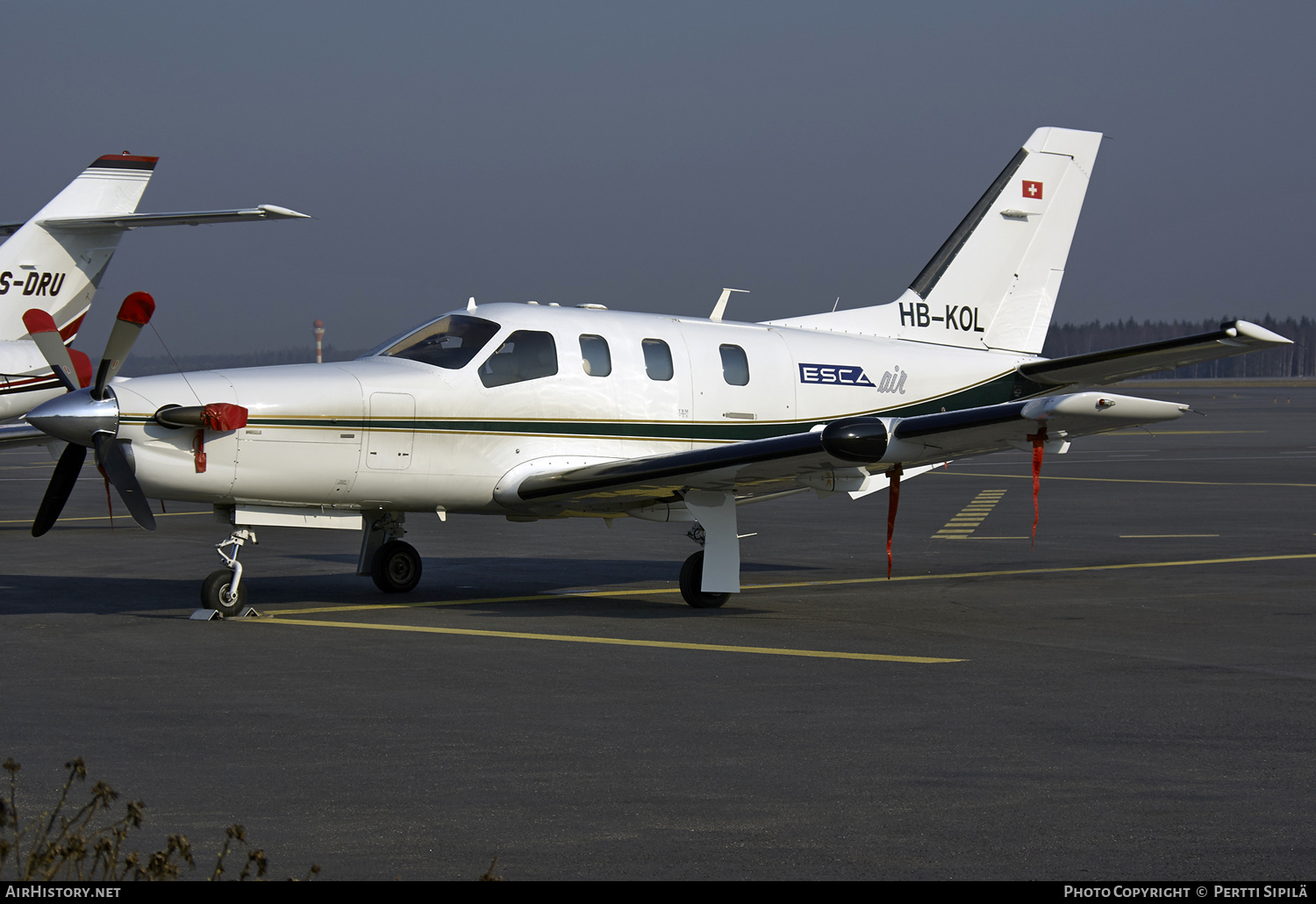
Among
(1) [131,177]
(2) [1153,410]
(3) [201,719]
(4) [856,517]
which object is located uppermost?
(1) [131,177]

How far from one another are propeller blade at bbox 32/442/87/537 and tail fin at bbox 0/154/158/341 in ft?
36.1

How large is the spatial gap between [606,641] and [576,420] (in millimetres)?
2827

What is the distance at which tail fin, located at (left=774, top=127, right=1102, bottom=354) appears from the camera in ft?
50.4

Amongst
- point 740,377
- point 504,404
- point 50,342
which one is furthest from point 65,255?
point 740,377

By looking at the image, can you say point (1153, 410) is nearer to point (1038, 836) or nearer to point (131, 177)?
point (1038, 836)

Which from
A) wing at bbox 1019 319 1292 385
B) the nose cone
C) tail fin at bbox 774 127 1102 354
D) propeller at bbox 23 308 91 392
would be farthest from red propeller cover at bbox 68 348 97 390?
A: wing at bbox 1019 319 1292 385

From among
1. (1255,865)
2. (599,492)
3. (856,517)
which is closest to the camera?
(1255,865)

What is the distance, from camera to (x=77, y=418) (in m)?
10.3

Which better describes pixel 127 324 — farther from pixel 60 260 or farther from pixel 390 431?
pixel 60 260

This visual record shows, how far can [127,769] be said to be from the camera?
6.28m

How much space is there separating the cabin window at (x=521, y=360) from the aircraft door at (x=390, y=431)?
79 centimetres

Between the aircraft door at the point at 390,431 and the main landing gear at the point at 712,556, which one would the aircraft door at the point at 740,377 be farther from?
the aircraft door at the point at 390,431

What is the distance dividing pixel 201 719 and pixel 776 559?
9.61 m

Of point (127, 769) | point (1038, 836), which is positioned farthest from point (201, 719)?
point (1038, 836)
